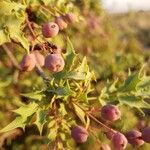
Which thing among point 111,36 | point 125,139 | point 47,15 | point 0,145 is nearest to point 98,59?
point 0,145

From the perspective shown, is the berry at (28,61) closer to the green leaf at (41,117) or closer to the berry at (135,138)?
the green leaf at (41,117)

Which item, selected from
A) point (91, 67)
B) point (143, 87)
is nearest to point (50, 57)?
point (143, 87)

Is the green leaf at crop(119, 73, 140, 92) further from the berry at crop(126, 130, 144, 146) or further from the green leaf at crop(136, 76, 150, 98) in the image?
the berry at crop(126, 130, 144, 146)

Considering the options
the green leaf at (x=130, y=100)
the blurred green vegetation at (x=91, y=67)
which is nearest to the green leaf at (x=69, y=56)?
the blurred green vegetation at (x=91, y=67)

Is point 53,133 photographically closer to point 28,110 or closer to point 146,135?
point 28,110

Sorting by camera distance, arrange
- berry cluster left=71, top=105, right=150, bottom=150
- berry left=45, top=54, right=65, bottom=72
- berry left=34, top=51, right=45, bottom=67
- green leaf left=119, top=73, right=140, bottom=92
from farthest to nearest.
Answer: green leaf left=119, top=73, right=140, bottom=92
berry left=34, top=51, right=45, bottom=67
berry cluster left=71, top=105, right=150, bottom=150
berry left=45, top=54, right=65, bottom=72

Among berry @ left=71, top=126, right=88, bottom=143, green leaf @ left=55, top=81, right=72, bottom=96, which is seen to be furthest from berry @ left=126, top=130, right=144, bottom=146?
green leaf @ left=55, top=81, right=72, bottom=96
